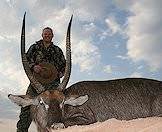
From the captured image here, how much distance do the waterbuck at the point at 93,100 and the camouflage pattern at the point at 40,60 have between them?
304mm

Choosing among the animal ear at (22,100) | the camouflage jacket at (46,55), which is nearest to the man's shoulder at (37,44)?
the camouflage jacket at (46,55)

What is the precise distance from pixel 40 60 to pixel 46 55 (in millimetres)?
237

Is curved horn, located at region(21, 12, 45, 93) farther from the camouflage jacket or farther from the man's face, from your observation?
the man's face

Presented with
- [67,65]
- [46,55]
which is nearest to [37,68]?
[46,55]

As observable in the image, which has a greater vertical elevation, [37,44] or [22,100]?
[37,44]

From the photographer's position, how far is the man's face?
12539 millimetres

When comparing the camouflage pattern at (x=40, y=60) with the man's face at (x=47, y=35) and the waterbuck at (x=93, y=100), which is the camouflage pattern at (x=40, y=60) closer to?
the man's face at (x=47, y=35)

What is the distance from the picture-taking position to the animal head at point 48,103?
34.9ft

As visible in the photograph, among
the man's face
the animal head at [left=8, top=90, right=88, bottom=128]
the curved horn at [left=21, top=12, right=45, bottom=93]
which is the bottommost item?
the animal head at [left=8, top=90, right=88, bottom=128]

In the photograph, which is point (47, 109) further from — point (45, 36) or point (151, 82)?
point (151, 82)

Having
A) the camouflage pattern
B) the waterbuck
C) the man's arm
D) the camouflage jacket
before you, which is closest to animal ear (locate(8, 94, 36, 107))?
the waterbuck

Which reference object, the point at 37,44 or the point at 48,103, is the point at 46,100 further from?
the point at 37,44

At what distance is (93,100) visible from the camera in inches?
Result: 501

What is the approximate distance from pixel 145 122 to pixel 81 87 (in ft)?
16.6
